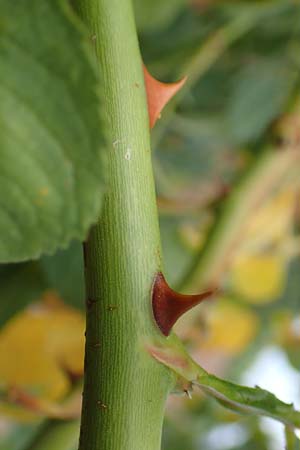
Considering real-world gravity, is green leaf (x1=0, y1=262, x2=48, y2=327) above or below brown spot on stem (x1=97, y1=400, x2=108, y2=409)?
above

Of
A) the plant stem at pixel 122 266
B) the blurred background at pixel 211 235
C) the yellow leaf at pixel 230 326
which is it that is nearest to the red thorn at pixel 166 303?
the plant stem at pixel 122 266

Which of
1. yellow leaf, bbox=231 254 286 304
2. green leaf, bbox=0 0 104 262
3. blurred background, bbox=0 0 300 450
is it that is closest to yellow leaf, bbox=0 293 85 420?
blurred background, bbox=0 0 300 450

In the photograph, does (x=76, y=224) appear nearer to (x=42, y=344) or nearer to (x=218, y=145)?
(x=42, y=344)

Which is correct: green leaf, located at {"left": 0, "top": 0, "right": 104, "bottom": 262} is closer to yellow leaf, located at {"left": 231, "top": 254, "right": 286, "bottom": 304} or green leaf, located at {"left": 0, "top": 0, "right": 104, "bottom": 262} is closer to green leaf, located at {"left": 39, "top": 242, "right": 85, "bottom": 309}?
green leaf, located at {"left": 39, "top": 242, "right": 85, "bottom": 309}

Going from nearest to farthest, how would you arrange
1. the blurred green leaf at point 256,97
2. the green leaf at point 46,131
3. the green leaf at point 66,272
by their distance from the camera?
the green leaf at point 46,131 → the green leaf at point 66,272 → the blurred green leaf at point 256,97

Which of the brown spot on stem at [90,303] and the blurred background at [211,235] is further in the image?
the blurred background at [211,235]

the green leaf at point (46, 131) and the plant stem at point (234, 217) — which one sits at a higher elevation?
the plant stem at point (234, 217)

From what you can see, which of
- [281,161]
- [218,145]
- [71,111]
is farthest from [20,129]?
[218,145]

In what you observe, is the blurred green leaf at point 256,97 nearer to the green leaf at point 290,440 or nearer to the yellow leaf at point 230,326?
the yellow leaf at point 230,326

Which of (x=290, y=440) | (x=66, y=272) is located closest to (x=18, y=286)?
(x=66, y=272)
